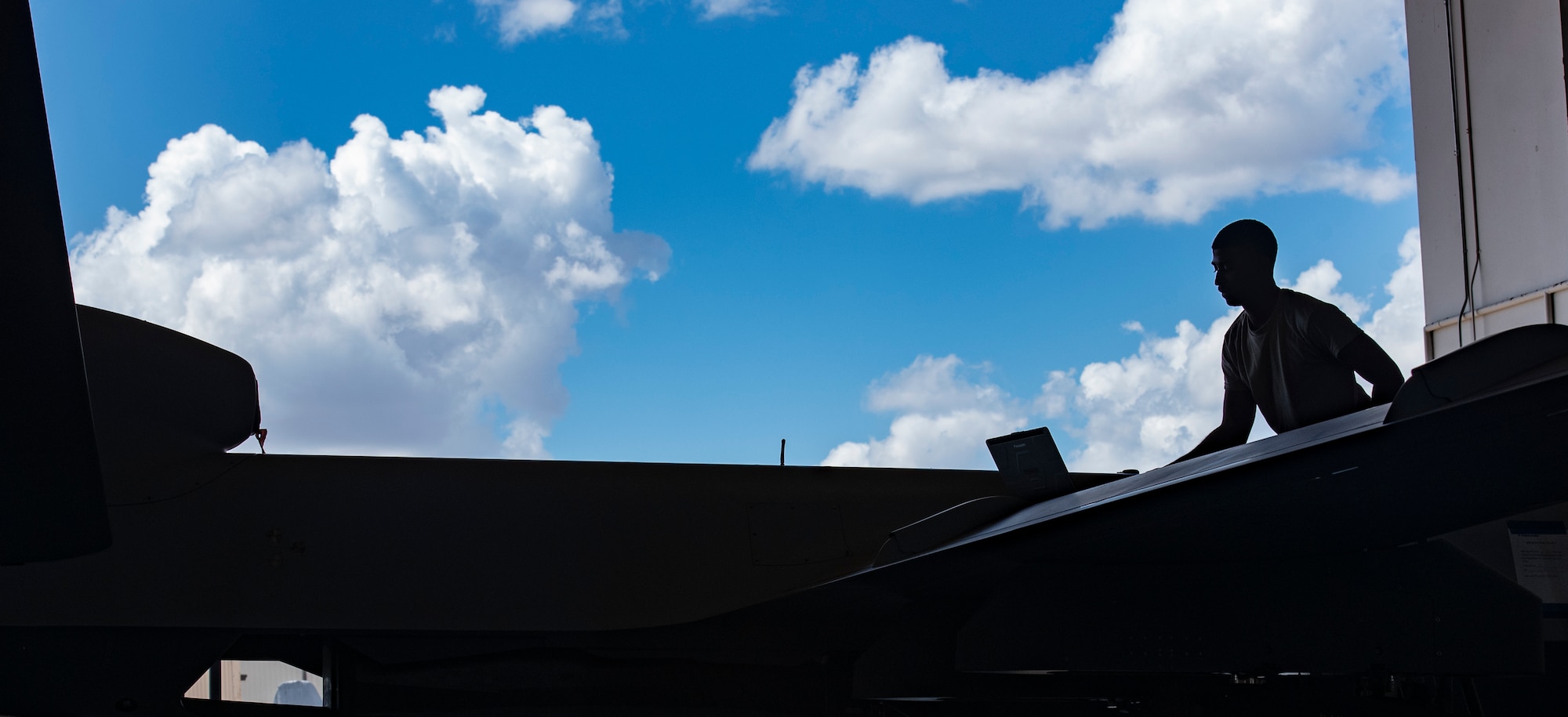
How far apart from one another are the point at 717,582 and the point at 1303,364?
1660mm

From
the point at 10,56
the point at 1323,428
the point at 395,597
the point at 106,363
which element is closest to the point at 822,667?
the point at 395,597

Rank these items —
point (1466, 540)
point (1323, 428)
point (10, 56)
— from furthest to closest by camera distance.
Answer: point (1466, 540)
point (1323, 428)
point (10, 56)

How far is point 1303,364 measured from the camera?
2.53 m

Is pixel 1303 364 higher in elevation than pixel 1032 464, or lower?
higher

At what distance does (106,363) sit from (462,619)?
116 cm

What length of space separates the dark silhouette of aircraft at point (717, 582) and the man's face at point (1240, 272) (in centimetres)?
64

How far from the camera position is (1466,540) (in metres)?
2.57

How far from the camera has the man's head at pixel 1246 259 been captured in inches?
102

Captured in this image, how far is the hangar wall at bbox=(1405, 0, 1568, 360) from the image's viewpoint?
4.88m

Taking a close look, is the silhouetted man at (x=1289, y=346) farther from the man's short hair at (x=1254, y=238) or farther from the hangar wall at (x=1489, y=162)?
the hangar wall at (x=1489, y=162)

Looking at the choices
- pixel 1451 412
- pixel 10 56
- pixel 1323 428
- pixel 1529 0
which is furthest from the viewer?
pixel 1529 0

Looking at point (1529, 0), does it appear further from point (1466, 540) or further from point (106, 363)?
point (106, 363)

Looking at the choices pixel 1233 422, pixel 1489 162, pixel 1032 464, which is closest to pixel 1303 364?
pixel 1233 422

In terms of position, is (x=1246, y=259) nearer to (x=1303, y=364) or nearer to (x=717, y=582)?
(x=1303, y=364)
